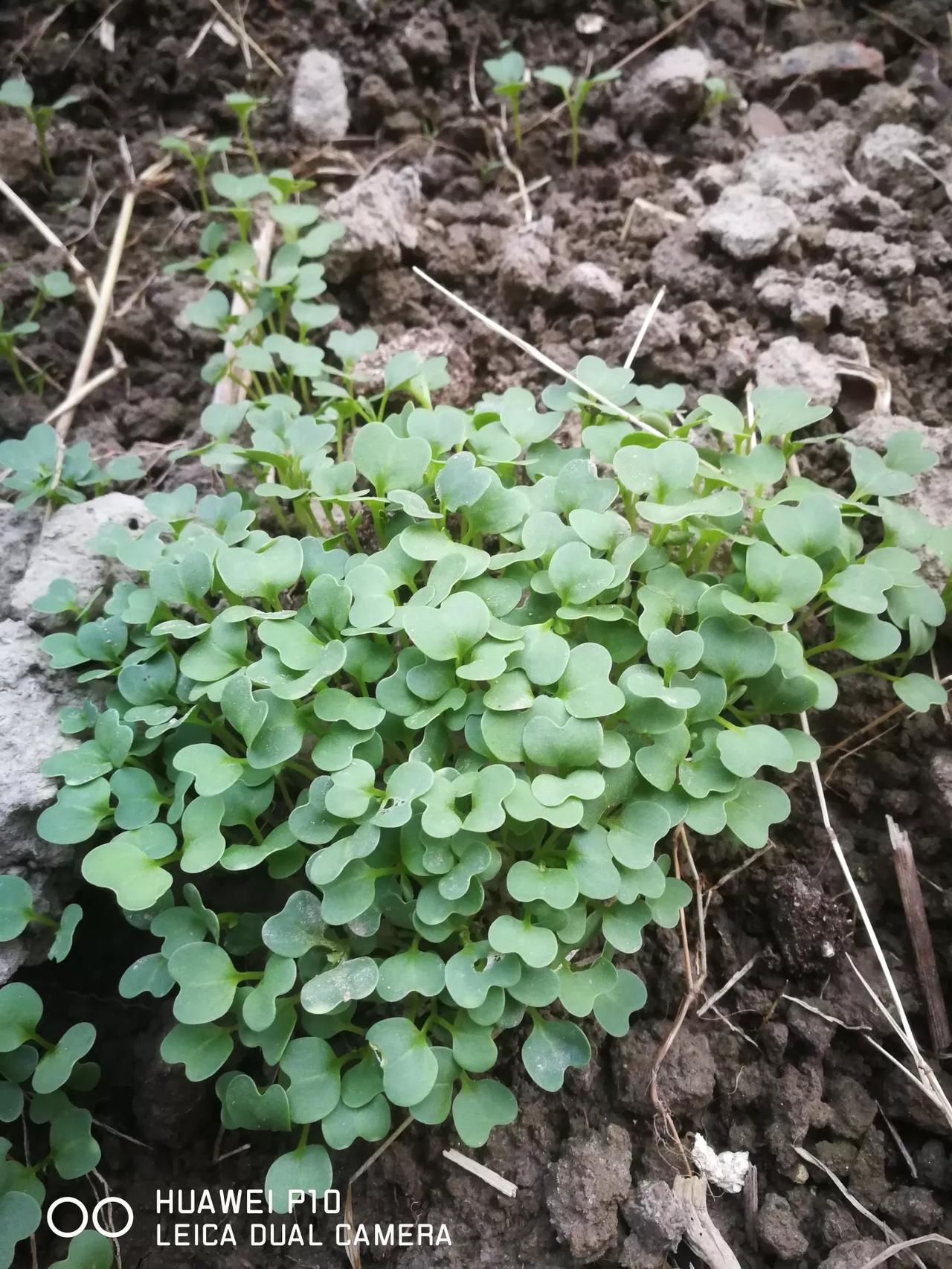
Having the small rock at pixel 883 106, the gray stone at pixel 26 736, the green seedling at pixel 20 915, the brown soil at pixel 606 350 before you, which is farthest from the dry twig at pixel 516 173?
the green seedling at pixel 20 915

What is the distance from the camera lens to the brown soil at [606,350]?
3.75 feet

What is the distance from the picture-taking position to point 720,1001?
1.25 meters

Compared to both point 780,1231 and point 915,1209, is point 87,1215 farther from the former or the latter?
point 915,1209

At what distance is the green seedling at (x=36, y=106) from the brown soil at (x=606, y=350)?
40 millimetres

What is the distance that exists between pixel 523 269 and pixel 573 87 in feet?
2.37

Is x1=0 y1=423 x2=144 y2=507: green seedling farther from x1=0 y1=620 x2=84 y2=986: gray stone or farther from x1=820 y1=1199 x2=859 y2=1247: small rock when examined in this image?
x1=820 y1=1199 x2=859 y2=1247: small rock

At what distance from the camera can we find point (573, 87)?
2.14 metres

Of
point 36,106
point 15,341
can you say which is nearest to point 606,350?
point 15,341

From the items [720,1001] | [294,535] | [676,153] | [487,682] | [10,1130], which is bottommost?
[10,1130]

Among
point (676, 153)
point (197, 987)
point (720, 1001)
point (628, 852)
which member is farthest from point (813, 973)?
point (676, 153)

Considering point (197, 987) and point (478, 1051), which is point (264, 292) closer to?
point (197, 987)

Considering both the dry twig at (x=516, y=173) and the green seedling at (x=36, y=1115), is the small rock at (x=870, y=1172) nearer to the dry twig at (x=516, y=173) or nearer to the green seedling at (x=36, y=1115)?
the green seedling at (x=36, y=1115)

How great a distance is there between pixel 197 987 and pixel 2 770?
426 mm

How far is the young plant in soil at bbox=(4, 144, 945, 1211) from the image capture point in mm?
1042
